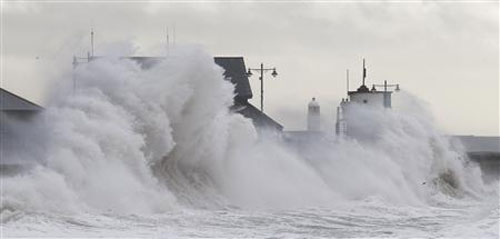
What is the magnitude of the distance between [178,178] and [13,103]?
4.23m

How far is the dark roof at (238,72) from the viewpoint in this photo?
38844mm

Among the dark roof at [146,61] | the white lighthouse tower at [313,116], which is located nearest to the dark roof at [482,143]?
the white lighthouse tower at [313,116]

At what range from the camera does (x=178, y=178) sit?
2131cm

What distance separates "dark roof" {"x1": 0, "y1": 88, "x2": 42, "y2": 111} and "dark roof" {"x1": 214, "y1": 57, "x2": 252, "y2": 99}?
1718cm

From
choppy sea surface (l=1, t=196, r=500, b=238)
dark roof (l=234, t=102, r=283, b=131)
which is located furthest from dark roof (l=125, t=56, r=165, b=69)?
dark roof (l=234, t=102, r=283, b=131)

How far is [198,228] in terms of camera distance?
51.3 feet

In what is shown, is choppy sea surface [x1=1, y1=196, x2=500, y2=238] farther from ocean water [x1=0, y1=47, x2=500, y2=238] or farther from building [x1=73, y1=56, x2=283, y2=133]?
building [x1=73, y1=56, x2=283, y2=133]

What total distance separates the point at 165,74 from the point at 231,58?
1733 cm

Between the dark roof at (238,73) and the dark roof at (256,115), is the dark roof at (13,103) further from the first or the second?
the dark roof at (238,73)

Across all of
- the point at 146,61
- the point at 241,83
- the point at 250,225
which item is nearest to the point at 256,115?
the point at 241,83

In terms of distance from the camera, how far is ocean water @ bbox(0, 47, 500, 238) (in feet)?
51.1

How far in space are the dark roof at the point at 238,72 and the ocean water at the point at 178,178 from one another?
895cm

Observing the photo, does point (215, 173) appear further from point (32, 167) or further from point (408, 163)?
point (408, 163)

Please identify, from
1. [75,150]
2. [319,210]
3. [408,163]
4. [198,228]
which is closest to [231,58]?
[408,163]
